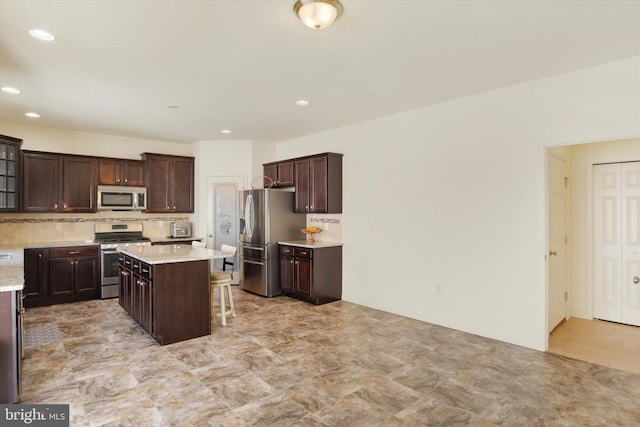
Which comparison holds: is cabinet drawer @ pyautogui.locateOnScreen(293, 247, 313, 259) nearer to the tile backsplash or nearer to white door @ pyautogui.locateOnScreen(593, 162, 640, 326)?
the tile backsplash

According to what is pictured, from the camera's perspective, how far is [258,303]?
544 cm

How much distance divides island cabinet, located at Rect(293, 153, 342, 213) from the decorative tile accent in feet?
11.9

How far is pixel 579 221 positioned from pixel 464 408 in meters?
3.60

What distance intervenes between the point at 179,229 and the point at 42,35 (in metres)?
→ 4.27

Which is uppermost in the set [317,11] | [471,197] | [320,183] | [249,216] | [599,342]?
[317,11]

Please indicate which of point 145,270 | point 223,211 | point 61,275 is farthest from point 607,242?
point 61,275

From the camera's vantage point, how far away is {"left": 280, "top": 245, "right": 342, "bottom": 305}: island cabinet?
533 centimetres

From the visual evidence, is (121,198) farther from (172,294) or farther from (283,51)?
(283,51)

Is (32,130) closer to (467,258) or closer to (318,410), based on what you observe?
(318,410)

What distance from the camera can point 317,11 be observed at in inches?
89.4

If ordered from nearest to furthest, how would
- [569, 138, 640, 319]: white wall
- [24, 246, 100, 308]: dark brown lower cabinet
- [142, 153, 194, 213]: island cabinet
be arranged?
[569, 138, 640, 319]: white wall, [24, 246, 100, 308]: dark brown lower cabinet, [142, 153, 194, 213]: island cabinet

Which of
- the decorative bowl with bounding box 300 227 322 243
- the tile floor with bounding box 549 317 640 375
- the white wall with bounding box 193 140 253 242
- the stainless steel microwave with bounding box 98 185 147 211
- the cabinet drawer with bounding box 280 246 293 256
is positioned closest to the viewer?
the tile floor with bounding box 549 317 640 375

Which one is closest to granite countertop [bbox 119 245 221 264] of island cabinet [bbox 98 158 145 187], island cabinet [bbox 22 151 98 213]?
island cabinet [bbox 22 151 98 213]

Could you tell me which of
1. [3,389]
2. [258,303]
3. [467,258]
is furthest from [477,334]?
[3,389]
